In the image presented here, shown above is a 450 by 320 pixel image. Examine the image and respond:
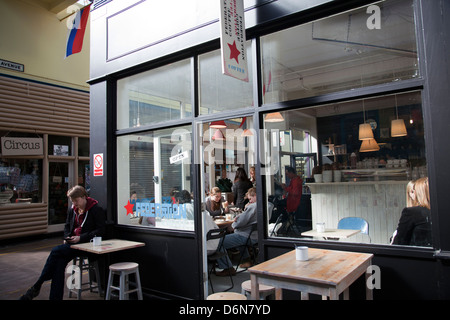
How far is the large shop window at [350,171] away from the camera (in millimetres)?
3132

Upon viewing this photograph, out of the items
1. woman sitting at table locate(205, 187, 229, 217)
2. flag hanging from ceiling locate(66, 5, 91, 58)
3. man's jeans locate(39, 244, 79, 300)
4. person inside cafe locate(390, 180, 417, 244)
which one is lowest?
man's jeans locate(39, 244, 79, 300)

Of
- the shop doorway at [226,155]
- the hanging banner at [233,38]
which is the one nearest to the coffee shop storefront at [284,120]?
the hanging banner at [233,38]

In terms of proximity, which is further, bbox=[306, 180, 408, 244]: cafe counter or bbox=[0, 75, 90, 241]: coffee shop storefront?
bbox=[0, 75, 90, 241]: coffee shop storefront

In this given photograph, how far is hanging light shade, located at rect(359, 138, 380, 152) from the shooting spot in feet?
13.7

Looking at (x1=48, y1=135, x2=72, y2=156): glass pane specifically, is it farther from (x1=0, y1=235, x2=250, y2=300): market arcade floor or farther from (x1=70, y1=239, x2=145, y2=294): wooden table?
(x1=70, y1=239, x2=145, y2=294): wooden table

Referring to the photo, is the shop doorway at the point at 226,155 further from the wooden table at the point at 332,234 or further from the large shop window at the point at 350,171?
the wooden table at the point at 332,234

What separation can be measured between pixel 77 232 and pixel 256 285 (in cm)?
321

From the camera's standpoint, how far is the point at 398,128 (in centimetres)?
364

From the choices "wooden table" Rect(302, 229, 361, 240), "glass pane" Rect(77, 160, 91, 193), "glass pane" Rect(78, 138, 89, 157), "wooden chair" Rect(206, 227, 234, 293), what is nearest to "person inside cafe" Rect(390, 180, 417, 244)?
"wooden table" Rect(302, 229, 361, 240)

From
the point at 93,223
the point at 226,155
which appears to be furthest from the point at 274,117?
the point at 226,155

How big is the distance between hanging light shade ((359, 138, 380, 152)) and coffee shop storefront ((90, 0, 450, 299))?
0.02 meters
